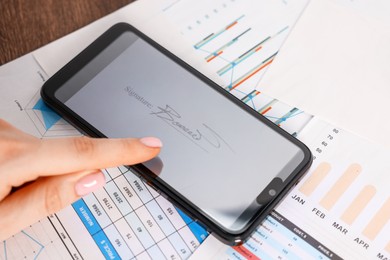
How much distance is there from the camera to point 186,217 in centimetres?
48

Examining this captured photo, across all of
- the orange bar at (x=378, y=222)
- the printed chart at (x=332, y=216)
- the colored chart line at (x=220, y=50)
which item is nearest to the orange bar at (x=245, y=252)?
the printed chart at (x=332, y=216)

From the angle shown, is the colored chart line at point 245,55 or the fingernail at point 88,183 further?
the colored chart line at point 245,55

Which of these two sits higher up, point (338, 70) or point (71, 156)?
point (338, 70)

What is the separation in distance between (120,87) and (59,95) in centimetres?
6

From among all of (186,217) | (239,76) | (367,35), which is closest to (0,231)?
(186,217)

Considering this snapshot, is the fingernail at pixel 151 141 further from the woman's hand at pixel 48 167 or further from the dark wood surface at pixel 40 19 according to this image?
the dark wood surface at pixel 40 19

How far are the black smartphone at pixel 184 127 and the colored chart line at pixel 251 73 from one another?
29 mm

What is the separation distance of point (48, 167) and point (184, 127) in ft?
0.45

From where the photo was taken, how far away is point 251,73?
1.79 ft

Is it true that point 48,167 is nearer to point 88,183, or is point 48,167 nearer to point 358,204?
point 88,183

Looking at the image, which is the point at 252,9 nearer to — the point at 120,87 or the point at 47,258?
the point at 120,87

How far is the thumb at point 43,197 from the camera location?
0.44 meters

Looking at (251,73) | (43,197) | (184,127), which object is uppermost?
(251,73)

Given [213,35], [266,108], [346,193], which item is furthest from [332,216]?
[213,35]
